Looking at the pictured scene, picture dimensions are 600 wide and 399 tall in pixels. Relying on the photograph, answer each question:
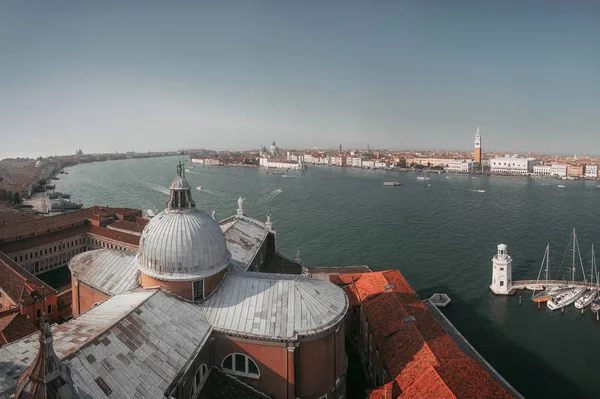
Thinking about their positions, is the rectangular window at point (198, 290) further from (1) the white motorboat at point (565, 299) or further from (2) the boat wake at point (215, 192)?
(2) the boat wake at point (215, 192)

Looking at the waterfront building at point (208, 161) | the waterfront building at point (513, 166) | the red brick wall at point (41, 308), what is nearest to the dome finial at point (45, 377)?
the red brick wall at point (41, 308)

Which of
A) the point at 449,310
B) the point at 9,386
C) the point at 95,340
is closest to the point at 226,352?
the point at 95,340

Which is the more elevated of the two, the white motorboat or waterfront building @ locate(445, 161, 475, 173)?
waterfront building @ locate(445, 161, 475, 173)

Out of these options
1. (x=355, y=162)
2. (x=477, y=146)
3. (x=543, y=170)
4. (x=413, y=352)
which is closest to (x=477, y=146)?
(x=477, y=146)

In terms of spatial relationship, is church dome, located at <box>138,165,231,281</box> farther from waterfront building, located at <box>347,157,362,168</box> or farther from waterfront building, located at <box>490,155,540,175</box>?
waterfront building, located at <box>347,157,362,168</box>

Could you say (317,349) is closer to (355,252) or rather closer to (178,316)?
(178,316)

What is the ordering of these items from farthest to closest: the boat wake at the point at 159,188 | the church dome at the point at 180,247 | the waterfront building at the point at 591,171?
1. the waterfront building at the point at 591,171
2. the boat wake at the point at 159,188
3. the church dome at the point at 180,247

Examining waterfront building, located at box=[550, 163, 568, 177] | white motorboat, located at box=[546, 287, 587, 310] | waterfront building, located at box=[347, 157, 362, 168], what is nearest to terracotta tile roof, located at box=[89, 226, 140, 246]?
white motorboat, located at box=[546, 287, 587, 310]
